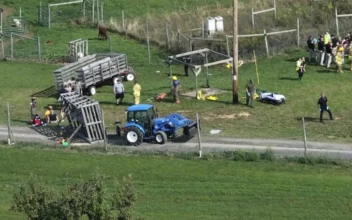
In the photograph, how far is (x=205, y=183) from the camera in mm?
27328

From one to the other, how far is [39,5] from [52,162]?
38895 millimetres

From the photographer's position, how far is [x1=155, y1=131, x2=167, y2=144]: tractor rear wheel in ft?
107

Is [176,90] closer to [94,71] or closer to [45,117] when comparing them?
[94,71]

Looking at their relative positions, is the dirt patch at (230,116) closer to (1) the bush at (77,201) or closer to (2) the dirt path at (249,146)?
(2) the dirt path at (249,146)

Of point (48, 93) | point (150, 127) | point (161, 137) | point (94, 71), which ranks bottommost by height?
point (161, 137)

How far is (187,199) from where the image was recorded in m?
26.0

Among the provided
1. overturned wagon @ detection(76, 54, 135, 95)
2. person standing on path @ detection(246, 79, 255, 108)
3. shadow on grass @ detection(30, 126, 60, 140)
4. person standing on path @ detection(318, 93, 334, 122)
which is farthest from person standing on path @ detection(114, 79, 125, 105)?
person standing on path @ detection(318, 93, 334, 122)

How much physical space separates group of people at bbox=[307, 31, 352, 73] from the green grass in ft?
50.8

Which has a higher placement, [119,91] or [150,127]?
[119,91]

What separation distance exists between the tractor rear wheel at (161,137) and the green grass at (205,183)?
208 centimetres

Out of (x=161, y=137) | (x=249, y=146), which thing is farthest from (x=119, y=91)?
(x=249, y=146)

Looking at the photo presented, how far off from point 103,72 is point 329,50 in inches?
499

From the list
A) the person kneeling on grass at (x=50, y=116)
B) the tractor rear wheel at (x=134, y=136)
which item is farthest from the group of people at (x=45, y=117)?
the tractor rear wheel at (x=134, y=136)

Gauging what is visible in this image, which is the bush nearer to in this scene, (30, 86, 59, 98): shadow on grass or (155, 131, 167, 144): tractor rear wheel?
(155, 131, 167, 144): tractor rear wheel
